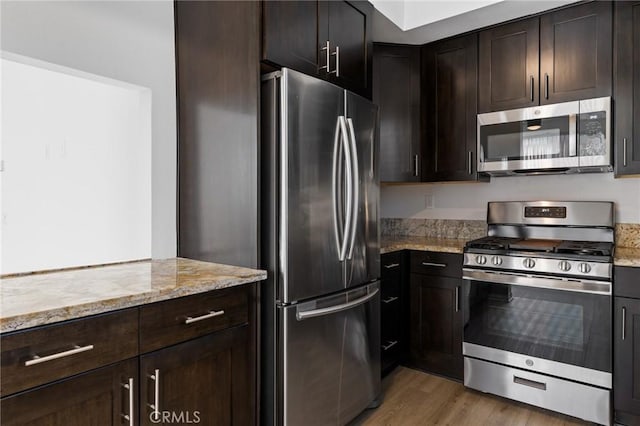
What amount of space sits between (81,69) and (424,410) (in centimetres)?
257

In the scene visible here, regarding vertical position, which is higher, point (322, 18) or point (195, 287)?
point (322, 18)

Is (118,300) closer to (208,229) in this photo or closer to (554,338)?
(208,229)

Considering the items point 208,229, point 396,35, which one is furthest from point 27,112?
point 396,35

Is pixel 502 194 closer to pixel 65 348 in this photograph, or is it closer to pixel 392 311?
pixel 392 311

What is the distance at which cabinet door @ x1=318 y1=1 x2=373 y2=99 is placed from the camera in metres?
2.08

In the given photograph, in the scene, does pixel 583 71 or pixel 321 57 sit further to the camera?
pixel 583 71

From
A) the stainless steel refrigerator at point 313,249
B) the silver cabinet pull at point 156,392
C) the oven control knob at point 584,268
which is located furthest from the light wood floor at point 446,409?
the silver cabinet pull at point 156,392

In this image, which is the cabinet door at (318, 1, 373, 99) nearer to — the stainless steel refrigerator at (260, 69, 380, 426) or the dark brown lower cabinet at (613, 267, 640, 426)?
the stainless steel refrigerator at (260, 69, 380, 426)

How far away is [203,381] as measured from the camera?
58.8 inches

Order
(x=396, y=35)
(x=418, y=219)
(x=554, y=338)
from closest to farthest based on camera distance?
(x=554, y=338)
(x=396, y=35)
(x=418, y=219)

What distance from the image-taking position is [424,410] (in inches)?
93.1

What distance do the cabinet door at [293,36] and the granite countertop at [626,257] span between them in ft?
6.20

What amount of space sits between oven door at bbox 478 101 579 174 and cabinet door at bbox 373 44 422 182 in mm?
486
